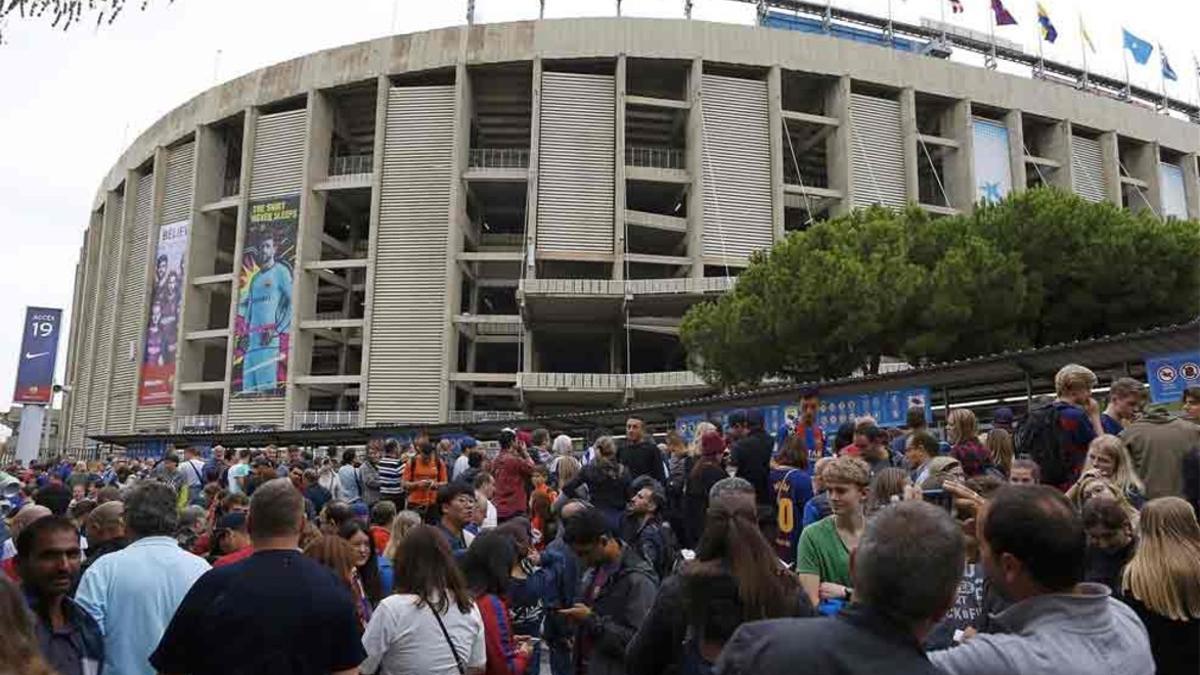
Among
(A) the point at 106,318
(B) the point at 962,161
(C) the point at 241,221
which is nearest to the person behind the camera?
(C) the point at 241,221

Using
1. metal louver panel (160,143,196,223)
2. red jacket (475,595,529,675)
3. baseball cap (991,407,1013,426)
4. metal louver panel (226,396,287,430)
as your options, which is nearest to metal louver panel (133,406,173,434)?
metal louver panel (226,396,287,430)

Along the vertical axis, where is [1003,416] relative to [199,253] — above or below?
below

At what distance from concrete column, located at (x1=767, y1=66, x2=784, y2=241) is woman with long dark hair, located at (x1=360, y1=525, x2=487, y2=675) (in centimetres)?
3852

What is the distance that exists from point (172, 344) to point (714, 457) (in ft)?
147

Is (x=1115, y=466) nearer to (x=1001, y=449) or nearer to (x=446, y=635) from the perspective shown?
(x=1001, y=449)

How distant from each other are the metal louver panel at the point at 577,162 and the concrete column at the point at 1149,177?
105 feet

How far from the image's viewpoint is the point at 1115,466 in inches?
169

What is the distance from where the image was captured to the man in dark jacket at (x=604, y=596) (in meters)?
3.96

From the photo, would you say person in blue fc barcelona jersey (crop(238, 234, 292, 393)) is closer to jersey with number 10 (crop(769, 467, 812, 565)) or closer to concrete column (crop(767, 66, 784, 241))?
concrete column (crop(767, 66, 784, 241))

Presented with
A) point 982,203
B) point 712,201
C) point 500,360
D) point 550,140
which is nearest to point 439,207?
point 550,140

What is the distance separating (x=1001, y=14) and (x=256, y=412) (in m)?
43.5

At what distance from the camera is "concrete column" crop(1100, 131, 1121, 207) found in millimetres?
46719

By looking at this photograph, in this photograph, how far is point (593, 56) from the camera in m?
41.6

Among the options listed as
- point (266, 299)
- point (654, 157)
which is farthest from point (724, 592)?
point (266, 299)
